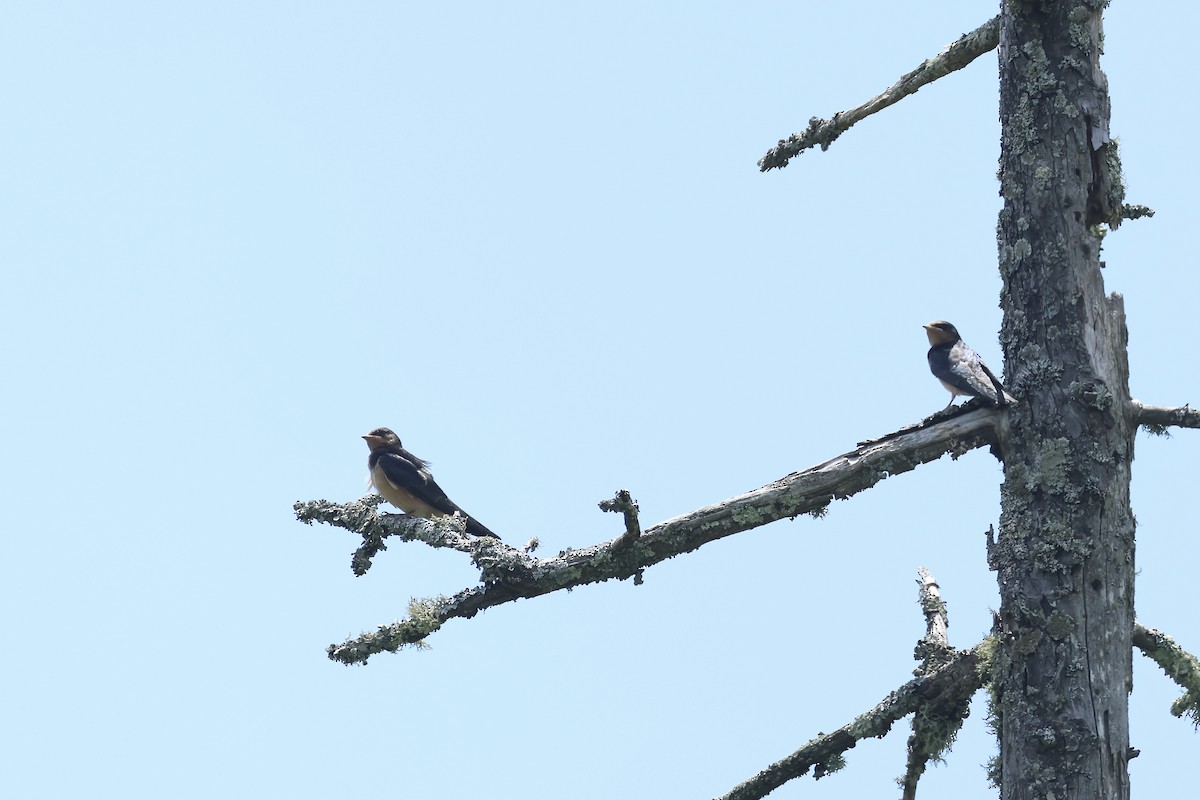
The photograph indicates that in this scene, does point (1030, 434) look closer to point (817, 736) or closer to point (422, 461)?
point (817, 736)

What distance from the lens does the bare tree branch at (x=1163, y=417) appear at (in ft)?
19.9

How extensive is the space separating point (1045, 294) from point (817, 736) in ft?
7.17

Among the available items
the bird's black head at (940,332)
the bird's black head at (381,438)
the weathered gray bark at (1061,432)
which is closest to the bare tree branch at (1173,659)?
the weathered gray bark at (1061,432)

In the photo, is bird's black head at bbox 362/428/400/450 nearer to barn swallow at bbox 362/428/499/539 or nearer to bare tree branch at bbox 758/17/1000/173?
barn swallow at bbox 362/428/499/539

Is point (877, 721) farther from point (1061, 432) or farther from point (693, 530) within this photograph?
point (1061, 432)

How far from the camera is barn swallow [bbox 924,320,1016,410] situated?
634 cm

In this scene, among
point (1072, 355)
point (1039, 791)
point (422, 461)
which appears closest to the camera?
point (1039, 791)

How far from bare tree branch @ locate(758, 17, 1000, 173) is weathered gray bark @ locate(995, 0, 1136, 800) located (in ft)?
0.86

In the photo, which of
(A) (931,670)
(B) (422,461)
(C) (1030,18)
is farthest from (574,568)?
(B) (422,461)

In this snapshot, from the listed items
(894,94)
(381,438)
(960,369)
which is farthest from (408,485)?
(894,94)

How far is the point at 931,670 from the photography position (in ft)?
20.9

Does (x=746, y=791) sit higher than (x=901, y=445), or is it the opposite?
(x=901, y=445)

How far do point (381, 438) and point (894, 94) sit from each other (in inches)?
284

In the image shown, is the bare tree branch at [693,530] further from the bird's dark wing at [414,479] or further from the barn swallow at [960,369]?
the bird's dark wing at [414,479]
